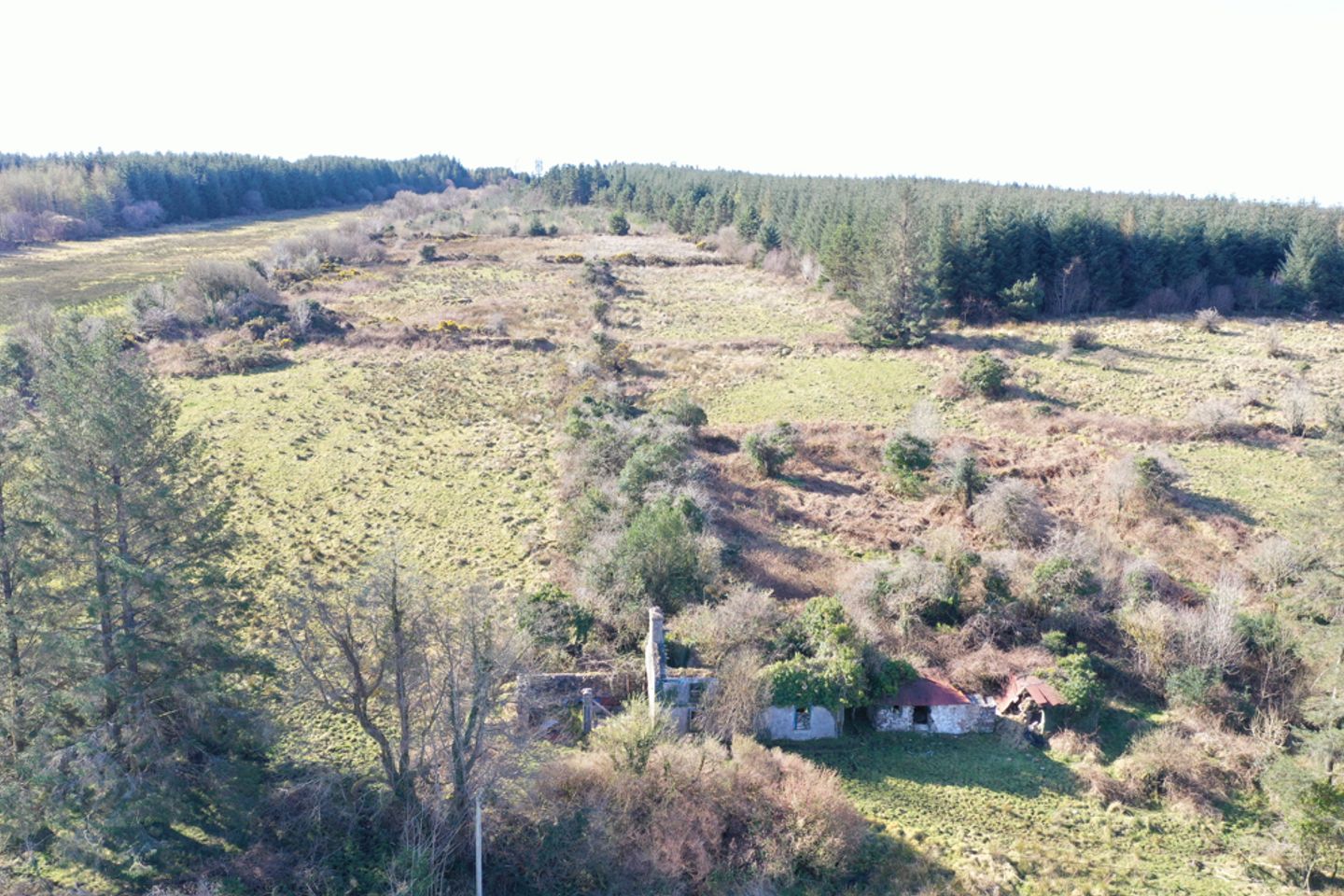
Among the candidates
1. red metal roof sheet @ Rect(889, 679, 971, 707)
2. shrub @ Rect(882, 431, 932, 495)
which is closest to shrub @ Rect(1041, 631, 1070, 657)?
red metal roof sheet @ Rect(889, 679, 971, 707)

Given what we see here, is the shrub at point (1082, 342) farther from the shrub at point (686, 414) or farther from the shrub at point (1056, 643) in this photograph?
the shrub at point (1056, 643)

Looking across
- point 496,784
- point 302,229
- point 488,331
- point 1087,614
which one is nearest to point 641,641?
point 496,784

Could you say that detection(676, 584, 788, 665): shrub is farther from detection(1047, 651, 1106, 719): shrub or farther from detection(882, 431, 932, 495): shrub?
detection(882, 431, 932, 495): shrub

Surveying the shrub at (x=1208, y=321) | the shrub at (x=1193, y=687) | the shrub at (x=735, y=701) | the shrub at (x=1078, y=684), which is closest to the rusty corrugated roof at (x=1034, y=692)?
the shrub at (x=1078, y=684)

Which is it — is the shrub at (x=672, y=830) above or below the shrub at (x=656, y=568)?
below

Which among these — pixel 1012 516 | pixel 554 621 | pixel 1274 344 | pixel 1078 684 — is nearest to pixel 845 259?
pixel 1274 344

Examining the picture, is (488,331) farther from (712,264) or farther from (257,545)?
(712,264)
